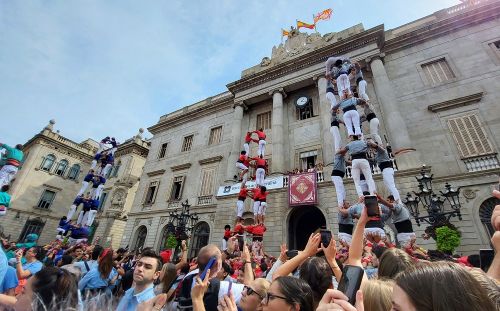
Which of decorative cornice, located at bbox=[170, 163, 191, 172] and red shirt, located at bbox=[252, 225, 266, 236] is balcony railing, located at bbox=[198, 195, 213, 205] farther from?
red shirt, located at bbox=[252, 225, 266, 236]

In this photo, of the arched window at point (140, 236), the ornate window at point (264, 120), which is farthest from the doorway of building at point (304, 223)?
the arched window at point (140, 236)

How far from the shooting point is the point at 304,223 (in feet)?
47.7

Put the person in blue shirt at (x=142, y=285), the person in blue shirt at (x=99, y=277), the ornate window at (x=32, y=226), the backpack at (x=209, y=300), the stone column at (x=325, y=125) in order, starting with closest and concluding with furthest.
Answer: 1. the backpack at (x=209, y=300)
2. the person in blue shirt at (x=142, y=285)
3. the person in blue shirt at (x=99, y=277)
4. the stone column at (x=325, y=125)
5. the ornate window at (x=32, y=226)

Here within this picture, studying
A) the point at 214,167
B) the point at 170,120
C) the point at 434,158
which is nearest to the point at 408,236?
the point at 434,158

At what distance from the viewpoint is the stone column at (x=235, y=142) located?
16.2 metres

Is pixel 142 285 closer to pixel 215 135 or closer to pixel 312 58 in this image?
pixel 312 58

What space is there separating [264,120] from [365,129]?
7.62 m

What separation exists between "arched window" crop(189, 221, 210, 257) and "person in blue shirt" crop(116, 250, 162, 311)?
14015mm

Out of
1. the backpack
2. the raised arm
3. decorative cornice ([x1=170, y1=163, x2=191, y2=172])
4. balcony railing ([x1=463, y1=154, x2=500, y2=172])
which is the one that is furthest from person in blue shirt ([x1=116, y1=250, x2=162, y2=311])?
decorative cornice ([x1=170, y1=163, x2=191, y2=172])

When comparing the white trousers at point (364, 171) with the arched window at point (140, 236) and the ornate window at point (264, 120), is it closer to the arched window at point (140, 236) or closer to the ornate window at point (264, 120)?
the ornate window at point (264, 120)

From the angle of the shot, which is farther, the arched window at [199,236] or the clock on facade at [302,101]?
the clock on facade at [302,101]

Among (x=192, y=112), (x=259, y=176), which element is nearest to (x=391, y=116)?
(x=259, y=176)

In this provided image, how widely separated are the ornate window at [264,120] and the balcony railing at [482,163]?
11.7 meters

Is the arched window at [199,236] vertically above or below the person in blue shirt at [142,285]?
above
